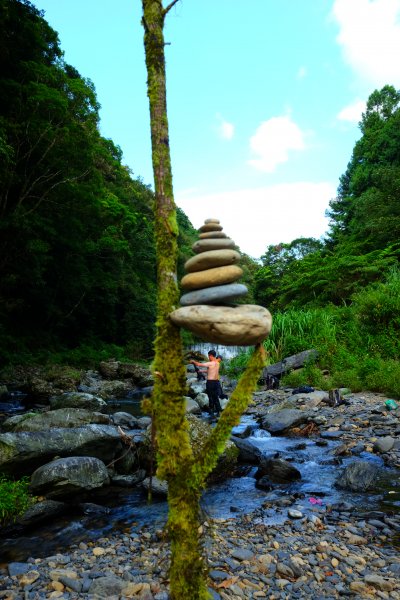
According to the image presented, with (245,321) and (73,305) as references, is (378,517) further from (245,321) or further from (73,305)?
(73,305)

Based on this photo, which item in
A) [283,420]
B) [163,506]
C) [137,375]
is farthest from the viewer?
[137,375]

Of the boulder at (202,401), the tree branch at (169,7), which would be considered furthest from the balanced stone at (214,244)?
the boulder at (202,401)

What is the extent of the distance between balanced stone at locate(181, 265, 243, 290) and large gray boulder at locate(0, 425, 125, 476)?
208 inches

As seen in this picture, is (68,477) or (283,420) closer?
(68,477)

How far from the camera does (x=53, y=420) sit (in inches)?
320

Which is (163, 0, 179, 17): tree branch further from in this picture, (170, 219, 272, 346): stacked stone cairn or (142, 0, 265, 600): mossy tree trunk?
(170, 219, 272, 346): stacked stone cairn

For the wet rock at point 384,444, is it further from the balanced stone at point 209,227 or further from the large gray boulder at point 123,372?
the large gray boulder at point 123,372

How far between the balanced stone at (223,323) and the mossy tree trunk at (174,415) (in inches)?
6.2

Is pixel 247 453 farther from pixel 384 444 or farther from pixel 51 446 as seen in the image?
pixel 51 446

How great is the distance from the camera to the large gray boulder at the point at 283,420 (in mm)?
A: 9398

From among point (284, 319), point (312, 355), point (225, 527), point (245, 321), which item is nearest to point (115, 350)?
point (284, 319)

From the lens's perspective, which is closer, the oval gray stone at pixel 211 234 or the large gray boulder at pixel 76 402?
the oval gray stone at pixel 211 234

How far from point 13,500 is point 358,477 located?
4899 millimetres

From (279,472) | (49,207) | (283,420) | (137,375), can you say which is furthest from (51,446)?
(137,375)
